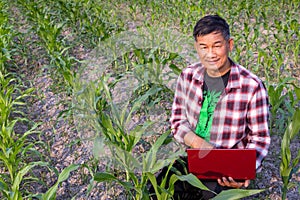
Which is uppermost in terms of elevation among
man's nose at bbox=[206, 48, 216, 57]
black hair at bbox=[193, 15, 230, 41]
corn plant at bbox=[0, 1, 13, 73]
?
black hair at bbox=[193, 15, 230, 41]

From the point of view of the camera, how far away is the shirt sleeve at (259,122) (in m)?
2.03

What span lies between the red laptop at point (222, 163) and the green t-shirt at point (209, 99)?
0.23m

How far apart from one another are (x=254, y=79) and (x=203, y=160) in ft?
1.58

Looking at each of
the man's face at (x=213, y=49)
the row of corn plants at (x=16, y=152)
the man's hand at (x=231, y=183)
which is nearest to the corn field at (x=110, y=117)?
the row of corn plants at (x=16, y=152)

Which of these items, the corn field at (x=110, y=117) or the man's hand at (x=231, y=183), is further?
the corn field at (x=110, y=117)

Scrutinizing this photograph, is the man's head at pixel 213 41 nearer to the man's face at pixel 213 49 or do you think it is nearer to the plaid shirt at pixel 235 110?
the man's face at pixel 213 49

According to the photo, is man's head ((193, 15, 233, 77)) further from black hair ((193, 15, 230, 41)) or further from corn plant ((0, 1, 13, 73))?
corn plant ((0, 1, 13, 73))

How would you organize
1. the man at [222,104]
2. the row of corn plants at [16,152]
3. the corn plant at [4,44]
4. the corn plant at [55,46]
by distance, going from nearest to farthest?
1. the man at [222,104]
2. the row of corn plants at [16,152]
3. the corn plant at [55,46]
4. the corn plant at [4,44]

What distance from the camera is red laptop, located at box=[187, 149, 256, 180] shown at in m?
1.80

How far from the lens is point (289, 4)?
6836mm

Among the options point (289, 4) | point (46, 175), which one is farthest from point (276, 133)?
point (289, 4)

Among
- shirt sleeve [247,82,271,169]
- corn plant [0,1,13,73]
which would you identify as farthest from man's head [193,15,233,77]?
corn plant [0,1,13,73]

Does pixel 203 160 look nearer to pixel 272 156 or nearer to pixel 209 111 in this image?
pixel 209 111

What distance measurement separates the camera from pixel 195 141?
2.10 m
